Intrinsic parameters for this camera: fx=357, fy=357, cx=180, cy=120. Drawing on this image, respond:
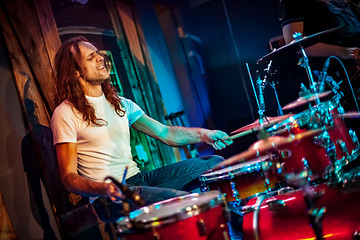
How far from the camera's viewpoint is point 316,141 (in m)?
2.35

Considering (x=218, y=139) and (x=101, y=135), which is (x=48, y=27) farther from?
(x=218, y=139)

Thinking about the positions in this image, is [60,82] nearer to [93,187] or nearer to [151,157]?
[93,187]

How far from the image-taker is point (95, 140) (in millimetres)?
2639

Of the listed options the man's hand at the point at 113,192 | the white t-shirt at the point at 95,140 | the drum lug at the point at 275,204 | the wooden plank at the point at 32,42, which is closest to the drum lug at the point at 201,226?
the man's hand at the point at 113,192

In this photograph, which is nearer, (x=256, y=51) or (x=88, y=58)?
(x=88, y=58)

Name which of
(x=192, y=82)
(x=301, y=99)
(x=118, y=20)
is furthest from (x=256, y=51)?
(x=301, y=99)

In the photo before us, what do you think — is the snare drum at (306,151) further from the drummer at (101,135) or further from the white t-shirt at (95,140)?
the white t-shirt at (95,140)

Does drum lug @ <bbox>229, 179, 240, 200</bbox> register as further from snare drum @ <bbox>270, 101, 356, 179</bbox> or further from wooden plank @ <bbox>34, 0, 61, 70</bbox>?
wooden plank @ <bbox>34, 0, 61, 70</bbox>

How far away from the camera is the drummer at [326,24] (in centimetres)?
338

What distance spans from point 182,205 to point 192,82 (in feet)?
17.2

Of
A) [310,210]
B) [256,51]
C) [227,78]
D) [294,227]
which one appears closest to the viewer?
[310,210]

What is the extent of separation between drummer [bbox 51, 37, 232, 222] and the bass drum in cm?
52

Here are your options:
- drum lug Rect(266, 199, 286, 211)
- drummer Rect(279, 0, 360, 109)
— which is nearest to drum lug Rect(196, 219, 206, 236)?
drum lug Rect(266, 199, 286, 211)

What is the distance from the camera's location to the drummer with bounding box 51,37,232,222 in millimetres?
2439
